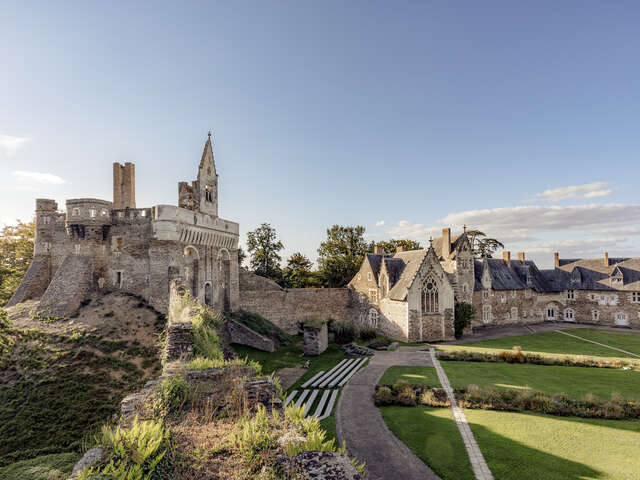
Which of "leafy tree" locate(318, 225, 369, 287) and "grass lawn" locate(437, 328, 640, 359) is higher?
"leafy tree" locate(318, 225, 369, 287)

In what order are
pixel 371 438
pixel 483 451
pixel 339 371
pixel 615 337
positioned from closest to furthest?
pixel 483 451, pixel 371 438, pixel 339 371, pixel 615 337

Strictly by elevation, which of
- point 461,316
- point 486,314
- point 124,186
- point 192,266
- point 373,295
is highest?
point 124,186

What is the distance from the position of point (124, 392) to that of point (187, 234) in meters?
12.0

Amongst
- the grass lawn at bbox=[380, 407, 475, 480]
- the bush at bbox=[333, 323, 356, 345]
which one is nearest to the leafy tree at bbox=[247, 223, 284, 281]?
the bush at bbox=[333, 323, 356, 345]

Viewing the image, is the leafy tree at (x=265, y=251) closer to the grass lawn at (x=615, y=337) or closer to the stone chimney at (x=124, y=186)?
the stone chimney at (x=124, y=186)

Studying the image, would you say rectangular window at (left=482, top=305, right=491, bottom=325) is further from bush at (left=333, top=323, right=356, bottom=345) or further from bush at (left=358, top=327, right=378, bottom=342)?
bush at (left=333, top=323, right=356, bottom=345)

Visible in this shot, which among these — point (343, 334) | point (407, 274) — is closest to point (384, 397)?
A: point (343, 334)

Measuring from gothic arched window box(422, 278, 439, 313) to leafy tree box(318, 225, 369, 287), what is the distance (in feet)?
55.7

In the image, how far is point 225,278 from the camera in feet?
99.5

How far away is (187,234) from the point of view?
2444 centimetres

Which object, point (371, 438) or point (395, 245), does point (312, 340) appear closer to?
point (371, 438)

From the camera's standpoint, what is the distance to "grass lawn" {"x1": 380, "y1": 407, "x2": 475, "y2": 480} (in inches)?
357

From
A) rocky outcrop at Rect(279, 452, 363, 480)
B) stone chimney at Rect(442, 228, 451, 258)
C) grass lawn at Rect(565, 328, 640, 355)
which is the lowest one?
grass lawn at Rect(565, 328, 640, 355)

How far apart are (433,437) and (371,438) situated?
7.08 ft
